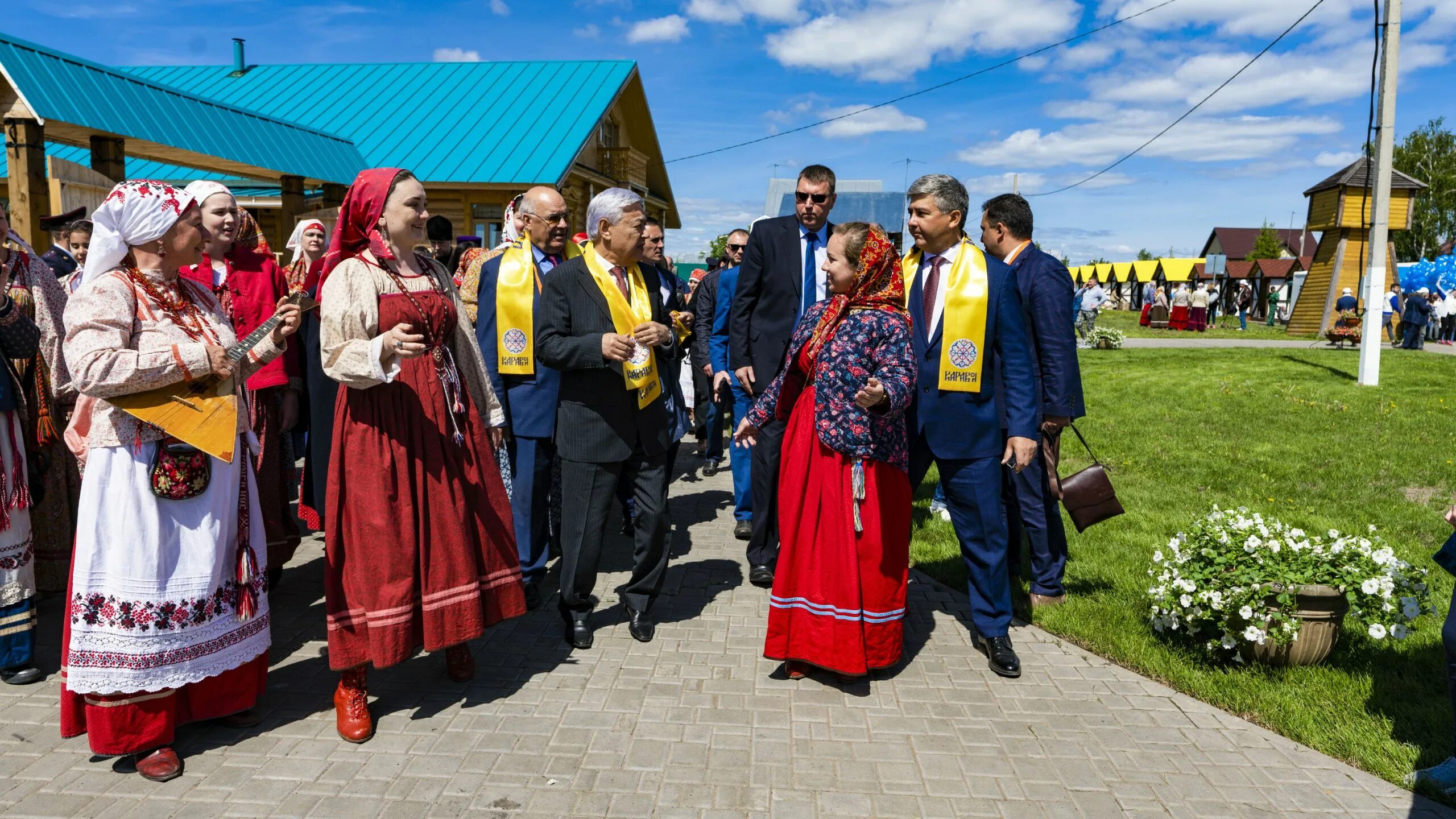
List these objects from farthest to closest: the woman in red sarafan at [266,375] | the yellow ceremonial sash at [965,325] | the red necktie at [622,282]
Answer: the woman in red sarafan at [266,375]
the red necktie at [622,282]
the yellow ceremonial sash at [965,325]

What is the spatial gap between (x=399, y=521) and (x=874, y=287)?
2.19 m

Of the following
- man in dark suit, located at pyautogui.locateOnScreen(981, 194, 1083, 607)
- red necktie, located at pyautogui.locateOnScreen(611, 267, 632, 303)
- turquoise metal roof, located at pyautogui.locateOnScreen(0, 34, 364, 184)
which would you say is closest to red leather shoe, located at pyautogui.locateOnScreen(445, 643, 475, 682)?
red necktie, located at pyautogui.locateOnScreen(611, 267, 632, 303)

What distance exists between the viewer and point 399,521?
11.4 ft

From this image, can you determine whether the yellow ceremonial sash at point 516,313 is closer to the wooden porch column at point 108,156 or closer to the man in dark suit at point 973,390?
the man in dark suit at point 973,390

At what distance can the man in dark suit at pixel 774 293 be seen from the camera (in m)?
5.27

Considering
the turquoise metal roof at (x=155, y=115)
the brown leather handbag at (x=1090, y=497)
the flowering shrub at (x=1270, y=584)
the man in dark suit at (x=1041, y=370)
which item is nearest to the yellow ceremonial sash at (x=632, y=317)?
the man in dark suit at (x=1041, y=370)

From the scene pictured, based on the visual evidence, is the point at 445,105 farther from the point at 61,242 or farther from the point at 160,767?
the point at 160,767

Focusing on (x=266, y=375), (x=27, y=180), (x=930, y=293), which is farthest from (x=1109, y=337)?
(x=27, y=180)

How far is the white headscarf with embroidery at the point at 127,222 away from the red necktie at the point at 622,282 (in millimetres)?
1826

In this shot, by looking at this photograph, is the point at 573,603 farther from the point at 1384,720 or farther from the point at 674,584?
the point at 1384,720

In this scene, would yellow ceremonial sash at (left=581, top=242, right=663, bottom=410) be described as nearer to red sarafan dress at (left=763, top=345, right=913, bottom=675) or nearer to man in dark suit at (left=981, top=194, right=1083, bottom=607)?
red sarafan dress at (left=763, top=345, right=913, bottom=675)

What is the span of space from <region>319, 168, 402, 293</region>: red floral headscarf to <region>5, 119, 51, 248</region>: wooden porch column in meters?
6.97

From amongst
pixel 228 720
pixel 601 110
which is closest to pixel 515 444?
pixel 228 720

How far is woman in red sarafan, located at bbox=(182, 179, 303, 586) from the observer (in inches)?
193
